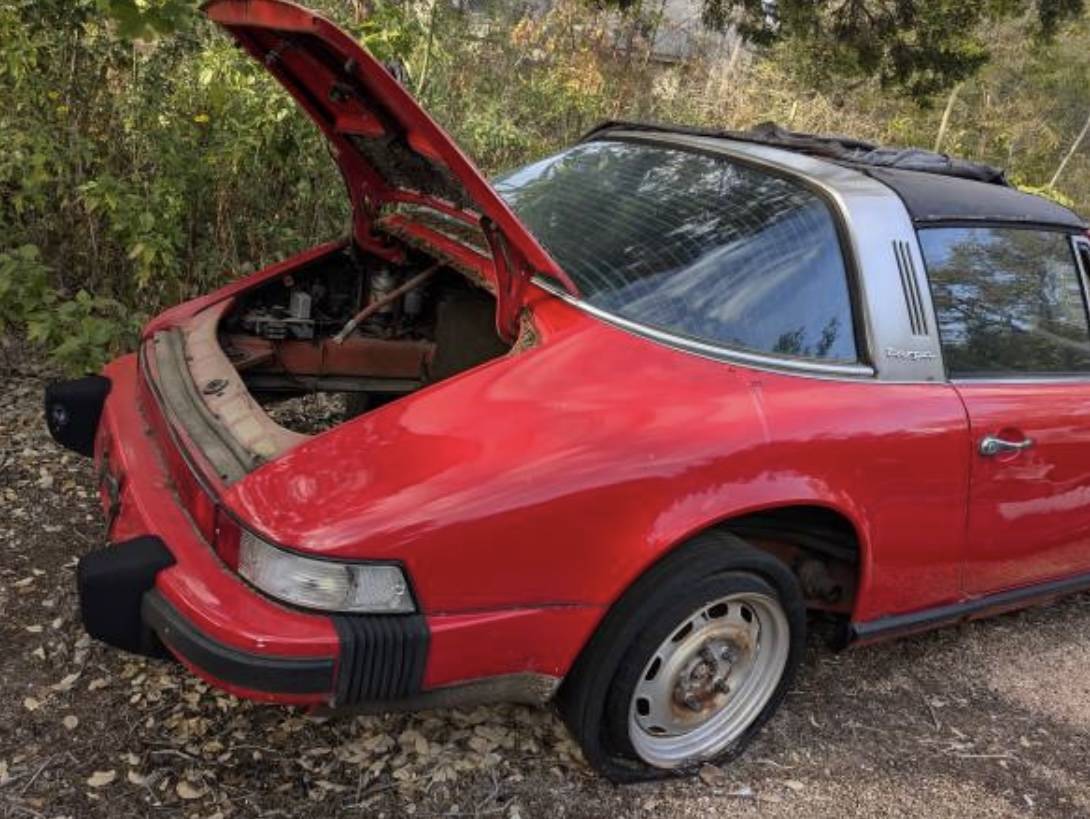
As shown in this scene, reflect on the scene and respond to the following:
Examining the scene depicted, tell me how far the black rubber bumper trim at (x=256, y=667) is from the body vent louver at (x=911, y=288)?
1785mm

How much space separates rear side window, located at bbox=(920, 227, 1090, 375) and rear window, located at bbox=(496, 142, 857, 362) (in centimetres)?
37

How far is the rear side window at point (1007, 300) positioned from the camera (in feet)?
9.12

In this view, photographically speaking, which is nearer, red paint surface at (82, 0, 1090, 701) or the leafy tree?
red paint surface at (82, 0, 1090, 701)

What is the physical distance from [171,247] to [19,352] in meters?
1.15

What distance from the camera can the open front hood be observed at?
83.4 inches

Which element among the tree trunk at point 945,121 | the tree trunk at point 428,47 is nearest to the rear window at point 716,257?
the tree trunk at point 428,47

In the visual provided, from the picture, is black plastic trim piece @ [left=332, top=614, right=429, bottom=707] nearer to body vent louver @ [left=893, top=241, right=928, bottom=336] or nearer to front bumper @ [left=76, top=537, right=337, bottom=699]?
front bumper @ [left=76, top=537, right=337, bottom=699]

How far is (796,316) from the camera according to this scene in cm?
255

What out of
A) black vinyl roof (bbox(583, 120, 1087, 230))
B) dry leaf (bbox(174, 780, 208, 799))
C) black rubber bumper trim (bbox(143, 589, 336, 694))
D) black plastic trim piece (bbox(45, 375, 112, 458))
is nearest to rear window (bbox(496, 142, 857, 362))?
black vinyl roof (bbox(583, 120, 1087, 230))

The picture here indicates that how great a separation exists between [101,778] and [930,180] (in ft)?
9.28

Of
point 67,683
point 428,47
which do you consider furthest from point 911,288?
point 428,47

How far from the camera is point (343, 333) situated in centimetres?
323

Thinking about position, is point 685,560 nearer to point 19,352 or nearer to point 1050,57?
point 19,352

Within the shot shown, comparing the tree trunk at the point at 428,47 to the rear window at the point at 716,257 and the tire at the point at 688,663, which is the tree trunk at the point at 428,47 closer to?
the rear window at the point at 716,257
